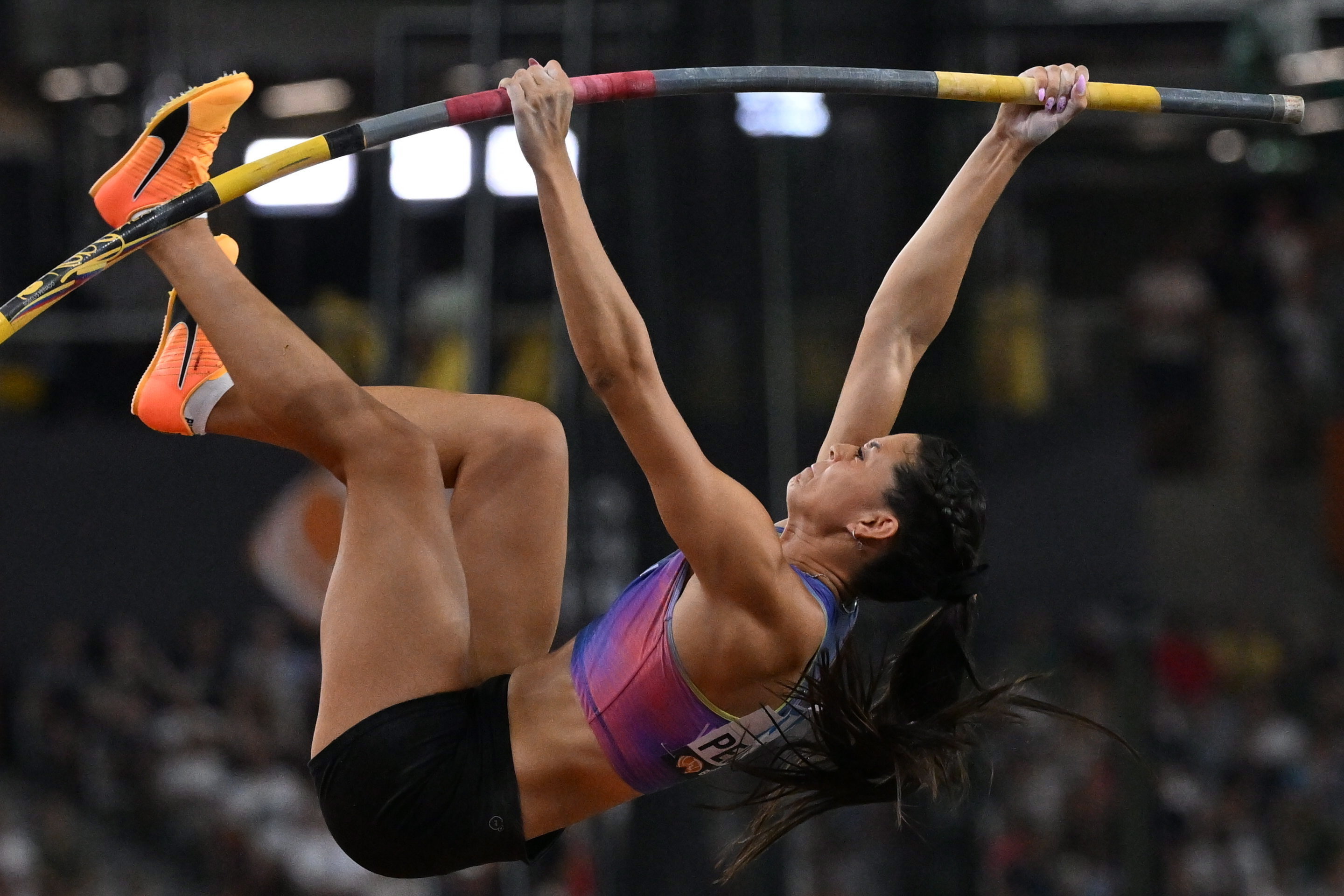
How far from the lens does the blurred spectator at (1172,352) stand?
26.1ft

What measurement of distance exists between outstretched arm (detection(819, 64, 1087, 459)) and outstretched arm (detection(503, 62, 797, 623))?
52 centimetres

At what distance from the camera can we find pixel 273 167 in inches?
106

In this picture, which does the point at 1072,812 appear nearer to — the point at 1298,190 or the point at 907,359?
the point at 1298,190

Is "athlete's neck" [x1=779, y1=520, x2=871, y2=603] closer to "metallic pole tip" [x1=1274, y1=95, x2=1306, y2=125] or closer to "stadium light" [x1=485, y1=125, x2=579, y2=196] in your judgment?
"metallic pole tip" [x1=1274, y1=95, x2=1306, y2=125]

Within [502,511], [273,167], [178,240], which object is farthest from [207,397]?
[502,511]

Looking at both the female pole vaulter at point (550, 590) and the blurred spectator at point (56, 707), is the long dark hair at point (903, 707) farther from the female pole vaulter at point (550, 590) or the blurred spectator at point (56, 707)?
the blurred spectator at point (56, 707)

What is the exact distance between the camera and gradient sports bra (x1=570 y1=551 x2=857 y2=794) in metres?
2.56

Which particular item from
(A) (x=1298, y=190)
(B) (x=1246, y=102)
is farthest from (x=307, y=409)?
(A) (x=1298, y=190)

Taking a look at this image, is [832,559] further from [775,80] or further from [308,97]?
[308,97]

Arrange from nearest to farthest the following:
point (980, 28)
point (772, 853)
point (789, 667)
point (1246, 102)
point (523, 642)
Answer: point (789, 667)
point (523, 642)
point (1246, 102)
point (772, 853)
point (980, 28)

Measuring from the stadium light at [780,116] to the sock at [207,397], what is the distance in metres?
2.81

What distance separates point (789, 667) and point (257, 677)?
514 cm

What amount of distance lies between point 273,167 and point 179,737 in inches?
198

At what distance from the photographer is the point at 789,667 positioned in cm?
255
